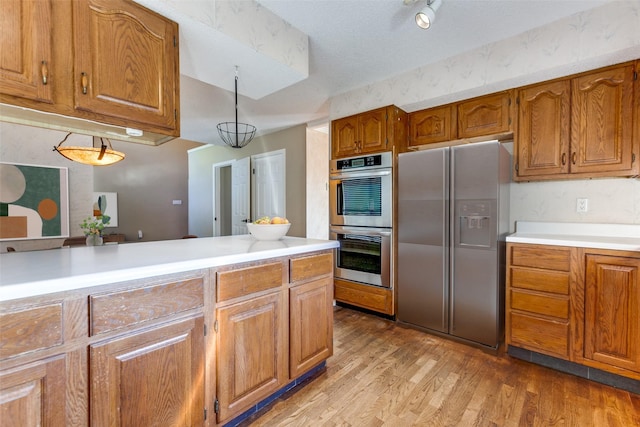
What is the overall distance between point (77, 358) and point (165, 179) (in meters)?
6.84

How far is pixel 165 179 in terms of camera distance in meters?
6.96

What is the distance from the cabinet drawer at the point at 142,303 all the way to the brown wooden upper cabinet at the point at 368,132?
7.64 ft

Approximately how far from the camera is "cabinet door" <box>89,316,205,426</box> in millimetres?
1016

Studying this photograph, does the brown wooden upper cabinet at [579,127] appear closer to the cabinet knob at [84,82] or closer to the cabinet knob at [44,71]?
the cabinet knob at [84,82]

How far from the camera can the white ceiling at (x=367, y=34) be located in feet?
6.34

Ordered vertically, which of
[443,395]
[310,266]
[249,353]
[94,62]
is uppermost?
[94,62]

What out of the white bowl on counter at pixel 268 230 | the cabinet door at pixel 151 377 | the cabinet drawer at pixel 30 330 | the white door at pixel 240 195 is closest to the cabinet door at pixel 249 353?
the cabinet door at pixel 151 377

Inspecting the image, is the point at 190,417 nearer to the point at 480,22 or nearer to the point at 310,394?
the point at 310,394

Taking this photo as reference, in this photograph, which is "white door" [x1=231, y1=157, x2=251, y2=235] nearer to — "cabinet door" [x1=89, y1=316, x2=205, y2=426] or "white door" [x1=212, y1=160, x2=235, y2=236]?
"white door" [x1=212, y1=160, x2=235, y2=236]

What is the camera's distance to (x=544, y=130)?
229 cm

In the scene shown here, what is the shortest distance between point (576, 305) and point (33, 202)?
16.2 feet

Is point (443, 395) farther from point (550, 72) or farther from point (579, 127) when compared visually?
point (550, 72)

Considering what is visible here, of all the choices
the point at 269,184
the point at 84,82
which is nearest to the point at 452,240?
the point at 84,82

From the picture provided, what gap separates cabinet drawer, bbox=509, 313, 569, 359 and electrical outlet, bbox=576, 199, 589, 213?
1.00m
